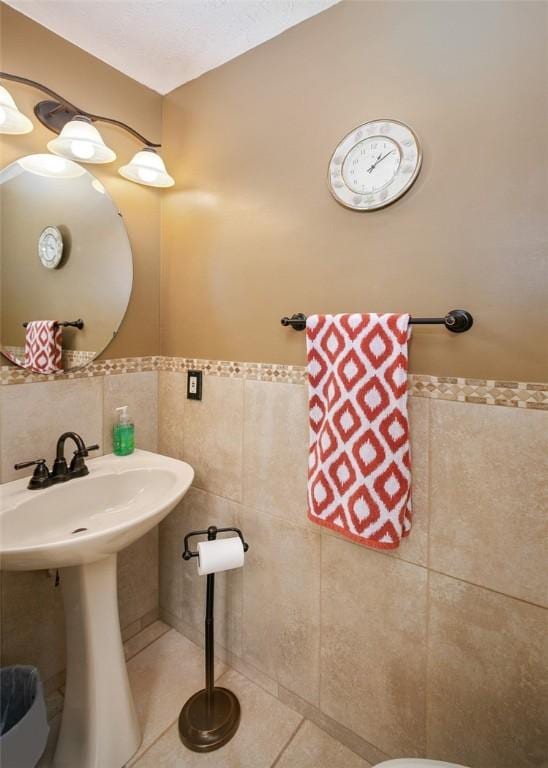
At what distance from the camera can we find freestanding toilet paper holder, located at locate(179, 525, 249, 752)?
1182mm

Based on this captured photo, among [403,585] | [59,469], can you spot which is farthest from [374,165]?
[59,469]

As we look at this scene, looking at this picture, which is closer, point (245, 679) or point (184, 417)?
point (245, 679)

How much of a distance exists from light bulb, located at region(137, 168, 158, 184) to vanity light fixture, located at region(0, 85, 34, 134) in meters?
0.35

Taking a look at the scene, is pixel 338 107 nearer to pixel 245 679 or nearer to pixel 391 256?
pixel 391 256

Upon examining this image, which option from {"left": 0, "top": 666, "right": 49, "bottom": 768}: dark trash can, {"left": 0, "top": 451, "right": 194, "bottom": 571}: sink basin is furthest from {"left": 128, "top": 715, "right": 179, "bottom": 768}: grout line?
{"left": 0, "top": 451, "right": 194, "bottom": 571}: sink basin

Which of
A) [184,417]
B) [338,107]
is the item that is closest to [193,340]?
[184,417]

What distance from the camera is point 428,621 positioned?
1.00 metres

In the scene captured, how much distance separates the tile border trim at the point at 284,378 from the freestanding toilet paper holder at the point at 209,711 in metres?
0.57

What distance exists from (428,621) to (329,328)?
0.86 meters

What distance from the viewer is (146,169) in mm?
1386

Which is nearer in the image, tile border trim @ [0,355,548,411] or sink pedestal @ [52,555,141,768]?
tile border trim @ [0,355,548,411]

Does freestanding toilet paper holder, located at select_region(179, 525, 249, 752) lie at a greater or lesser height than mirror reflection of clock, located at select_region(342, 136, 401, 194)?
lesser

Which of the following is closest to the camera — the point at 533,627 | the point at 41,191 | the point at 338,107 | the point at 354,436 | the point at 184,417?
the point at 533,627

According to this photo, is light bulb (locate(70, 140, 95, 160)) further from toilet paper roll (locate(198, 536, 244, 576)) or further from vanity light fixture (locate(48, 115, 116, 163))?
toilet paper roll (locate(198, 536, 244, 576))
